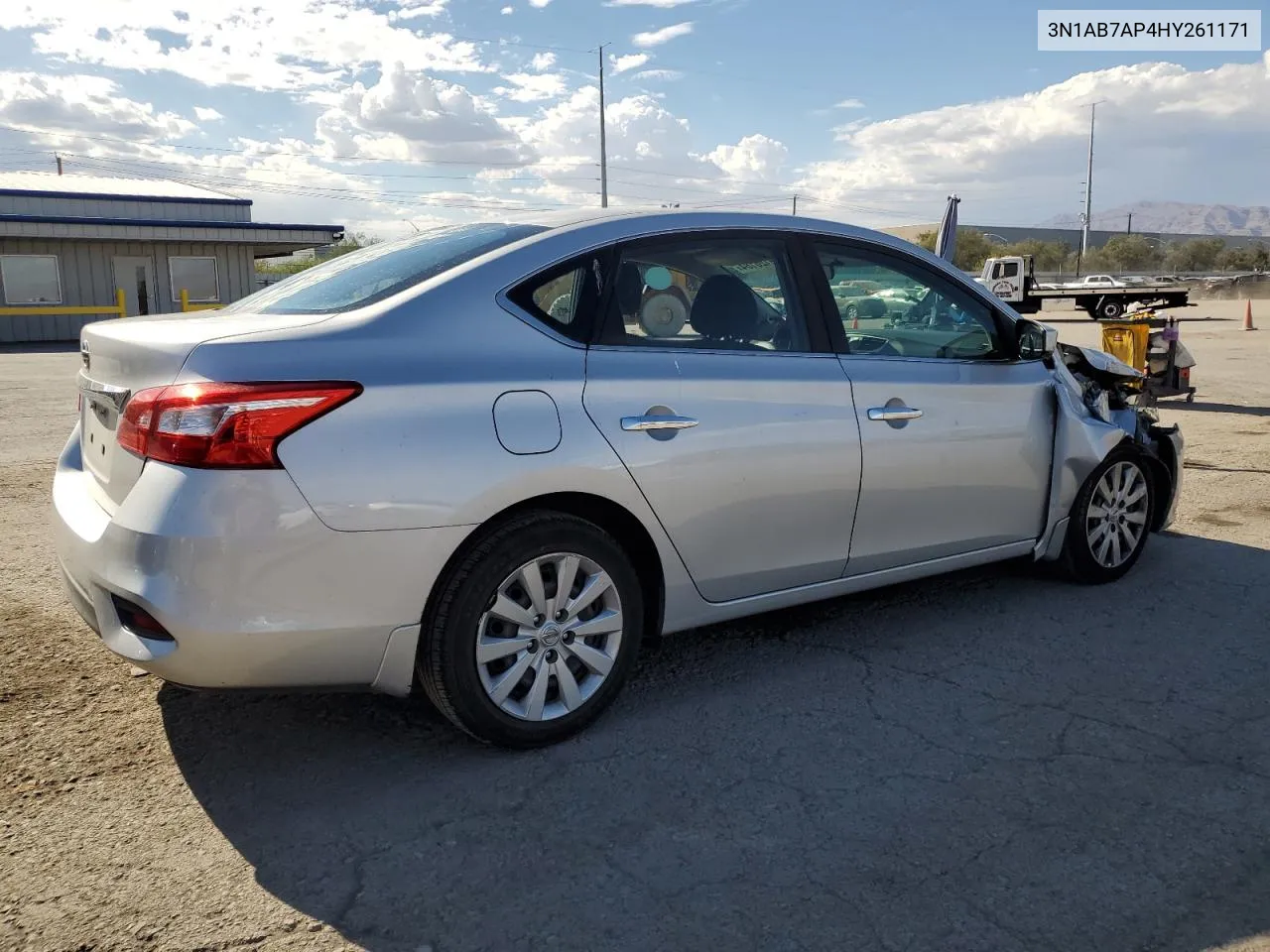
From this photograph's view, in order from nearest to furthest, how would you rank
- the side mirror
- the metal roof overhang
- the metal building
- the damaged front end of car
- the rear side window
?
the rear side window
the side mirror
the damaged front end of car
the metal roof overhang
the metal building

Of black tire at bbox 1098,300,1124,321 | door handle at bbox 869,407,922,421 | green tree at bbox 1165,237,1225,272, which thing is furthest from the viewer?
green tree at bbox 1165,237,1225,272

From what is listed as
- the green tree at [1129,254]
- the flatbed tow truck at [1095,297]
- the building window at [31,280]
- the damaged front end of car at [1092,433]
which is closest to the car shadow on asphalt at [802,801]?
the damaged front end of car at [1092,433]

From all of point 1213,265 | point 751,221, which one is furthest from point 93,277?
point 1213,265

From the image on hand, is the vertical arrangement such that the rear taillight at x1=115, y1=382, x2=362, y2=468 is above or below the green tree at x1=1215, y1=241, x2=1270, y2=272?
below

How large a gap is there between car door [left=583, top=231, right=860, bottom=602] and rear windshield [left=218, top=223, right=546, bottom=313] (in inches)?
19.5

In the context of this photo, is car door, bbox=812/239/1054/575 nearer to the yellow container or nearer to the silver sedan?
the silver sedan

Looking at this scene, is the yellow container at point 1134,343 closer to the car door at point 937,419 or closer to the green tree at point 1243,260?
the car door at point 937,419

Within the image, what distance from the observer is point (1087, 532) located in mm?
4910

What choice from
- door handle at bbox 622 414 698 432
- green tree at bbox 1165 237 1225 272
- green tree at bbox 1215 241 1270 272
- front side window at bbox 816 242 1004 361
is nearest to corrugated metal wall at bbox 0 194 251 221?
front side window at bbox 816 242 1004 361

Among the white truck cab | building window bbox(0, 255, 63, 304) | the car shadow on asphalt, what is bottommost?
the car shadow on asphalt

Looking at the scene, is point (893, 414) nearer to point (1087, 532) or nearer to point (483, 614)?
point (1087, 532)

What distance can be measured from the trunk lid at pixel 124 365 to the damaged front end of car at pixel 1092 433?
3.24 m

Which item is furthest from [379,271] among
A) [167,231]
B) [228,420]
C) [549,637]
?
[167,231]

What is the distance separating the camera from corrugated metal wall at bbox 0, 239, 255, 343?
27719mm
